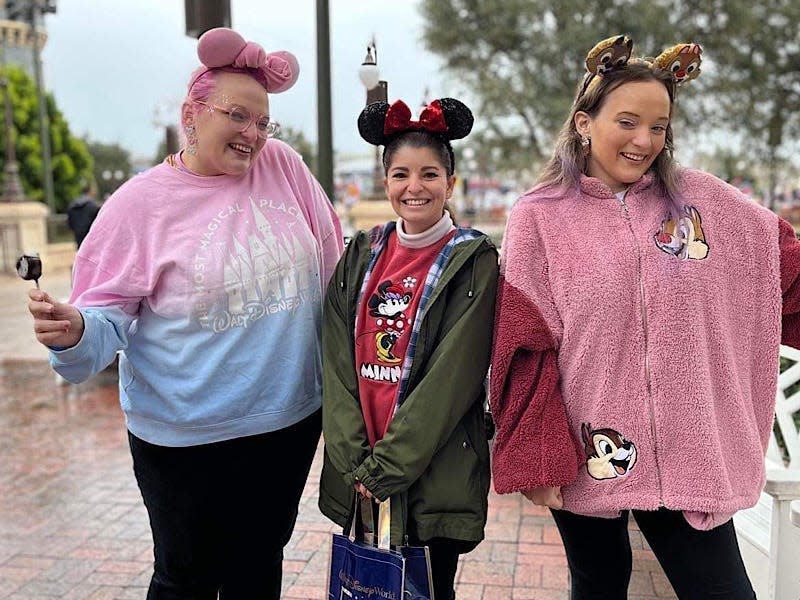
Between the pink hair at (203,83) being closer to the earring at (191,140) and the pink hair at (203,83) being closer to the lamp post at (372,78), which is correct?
the earring at (191,140)

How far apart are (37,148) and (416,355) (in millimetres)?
31944

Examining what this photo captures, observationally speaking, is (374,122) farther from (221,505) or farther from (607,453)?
(221,505)

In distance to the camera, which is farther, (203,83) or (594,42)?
(594,42)

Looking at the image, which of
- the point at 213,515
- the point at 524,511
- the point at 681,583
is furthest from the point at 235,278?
the point at 524,511

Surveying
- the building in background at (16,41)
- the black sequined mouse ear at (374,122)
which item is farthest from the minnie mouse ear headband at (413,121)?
the building in background at (16,41)

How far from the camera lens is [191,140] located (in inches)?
83.4

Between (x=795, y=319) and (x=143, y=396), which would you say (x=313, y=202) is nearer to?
(x=143, y=396)

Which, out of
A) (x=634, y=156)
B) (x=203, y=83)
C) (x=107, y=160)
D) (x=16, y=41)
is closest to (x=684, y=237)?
(x=634, y=156)

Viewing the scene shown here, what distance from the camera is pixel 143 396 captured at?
213 centimetres

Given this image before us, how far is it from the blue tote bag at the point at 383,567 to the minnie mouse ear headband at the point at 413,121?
95 cm

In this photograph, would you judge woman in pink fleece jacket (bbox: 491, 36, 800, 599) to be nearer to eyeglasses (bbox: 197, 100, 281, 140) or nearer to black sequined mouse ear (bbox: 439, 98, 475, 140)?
black sequined mouse ear (bbox: 439, 98, 475, 140)

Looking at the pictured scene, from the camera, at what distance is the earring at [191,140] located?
6.91 feet

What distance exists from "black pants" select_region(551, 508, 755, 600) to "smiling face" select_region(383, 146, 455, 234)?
2.72 ft

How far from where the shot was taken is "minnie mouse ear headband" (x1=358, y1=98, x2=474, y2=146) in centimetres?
201
